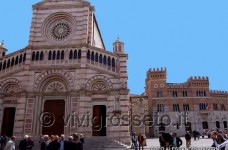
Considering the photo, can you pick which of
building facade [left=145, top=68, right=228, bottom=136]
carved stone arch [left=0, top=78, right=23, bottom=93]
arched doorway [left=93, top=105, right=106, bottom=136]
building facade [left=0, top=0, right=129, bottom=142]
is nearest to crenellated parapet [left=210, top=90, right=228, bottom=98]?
building facade [left=145, top=68, right=228, bottom=136]

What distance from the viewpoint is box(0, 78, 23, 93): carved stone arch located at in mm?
25331

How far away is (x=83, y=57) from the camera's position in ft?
82.8

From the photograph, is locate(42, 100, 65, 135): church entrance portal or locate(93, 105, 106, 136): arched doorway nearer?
locate(93, 105, 106, 136): arched doorway

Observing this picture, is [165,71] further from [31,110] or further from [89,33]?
[31,110]

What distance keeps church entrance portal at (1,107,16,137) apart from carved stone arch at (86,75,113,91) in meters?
8.74

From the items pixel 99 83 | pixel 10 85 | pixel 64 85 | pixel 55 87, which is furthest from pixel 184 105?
pixel 10 85

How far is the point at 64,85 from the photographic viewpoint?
25.1m

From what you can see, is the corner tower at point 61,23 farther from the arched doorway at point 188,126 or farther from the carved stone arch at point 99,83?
the arched doorway at point 188,126

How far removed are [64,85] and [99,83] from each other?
3754mm

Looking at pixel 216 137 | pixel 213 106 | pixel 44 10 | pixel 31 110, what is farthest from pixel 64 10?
pixel 213 106

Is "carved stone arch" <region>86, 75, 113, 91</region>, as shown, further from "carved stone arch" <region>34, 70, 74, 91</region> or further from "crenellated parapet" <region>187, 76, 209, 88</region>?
"crenellated parapet" <region>187, 76, 209, 88</region>

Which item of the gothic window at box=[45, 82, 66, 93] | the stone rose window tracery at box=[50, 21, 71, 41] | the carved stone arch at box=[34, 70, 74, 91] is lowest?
the gothic window at box=[45, 82, 66, 93]

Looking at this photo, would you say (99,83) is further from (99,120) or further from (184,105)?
(184,105)

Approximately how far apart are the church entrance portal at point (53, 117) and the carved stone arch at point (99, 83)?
3529 millimetres
